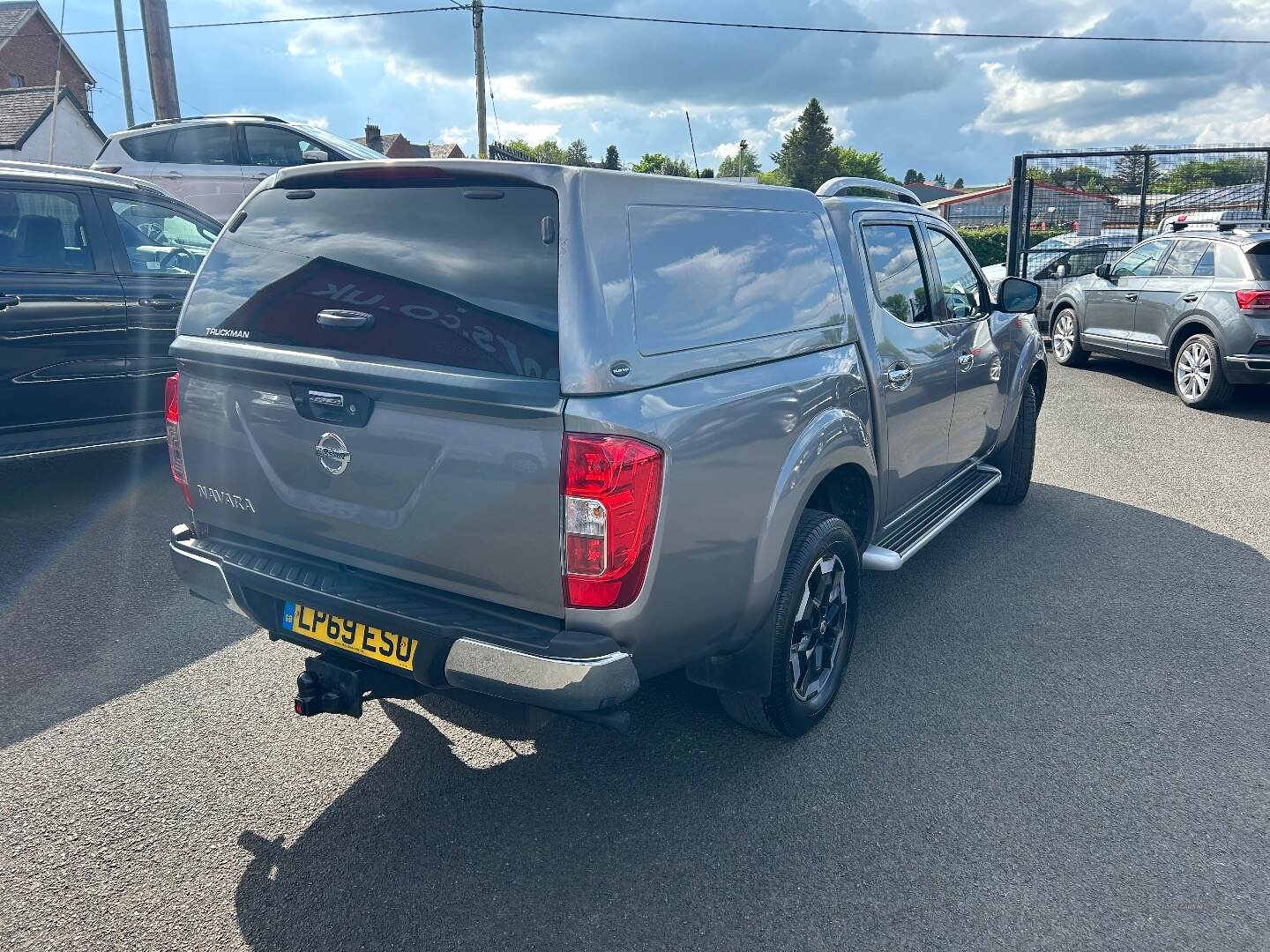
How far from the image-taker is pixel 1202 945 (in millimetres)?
2424

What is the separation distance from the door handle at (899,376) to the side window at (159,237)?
473cm

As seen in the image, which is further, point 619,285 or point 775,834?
point 775,834

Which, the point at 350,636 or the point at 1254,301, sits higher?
the point at 1254,301

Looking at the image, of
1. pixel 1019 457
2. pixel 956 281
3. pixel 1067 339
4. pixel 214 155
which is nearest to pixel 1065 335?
pixel 1067 339

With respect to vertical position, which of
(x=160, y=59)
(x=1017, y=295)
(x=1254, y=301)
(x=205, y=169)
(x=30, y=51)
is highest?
(x=30, y=51)

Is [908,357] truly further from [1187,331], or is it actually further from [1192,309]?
[1187,331]

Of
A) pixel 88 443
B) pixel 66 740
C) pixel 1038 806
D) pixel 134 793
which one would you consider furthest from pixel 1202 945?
pixel 88 443

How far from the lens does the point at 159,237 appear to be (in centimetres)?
661

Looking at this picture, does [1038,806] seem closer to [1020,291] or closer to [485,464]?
[485,464]

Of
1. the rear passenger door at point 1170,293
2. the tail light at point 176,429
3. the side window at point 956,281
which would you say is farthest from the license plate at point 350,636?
the rear passenger door at point 1170,293

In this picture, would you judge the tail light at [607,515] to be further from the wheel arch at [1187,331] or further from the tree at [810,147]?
the tree at [810,147]

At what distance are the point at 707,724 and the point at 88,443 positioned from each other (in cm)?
461

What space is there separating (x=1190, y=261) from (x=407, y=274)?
9687 millimetres

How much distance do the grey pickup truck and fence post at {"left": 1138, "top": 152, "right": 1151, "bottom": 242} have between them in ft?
46.5
